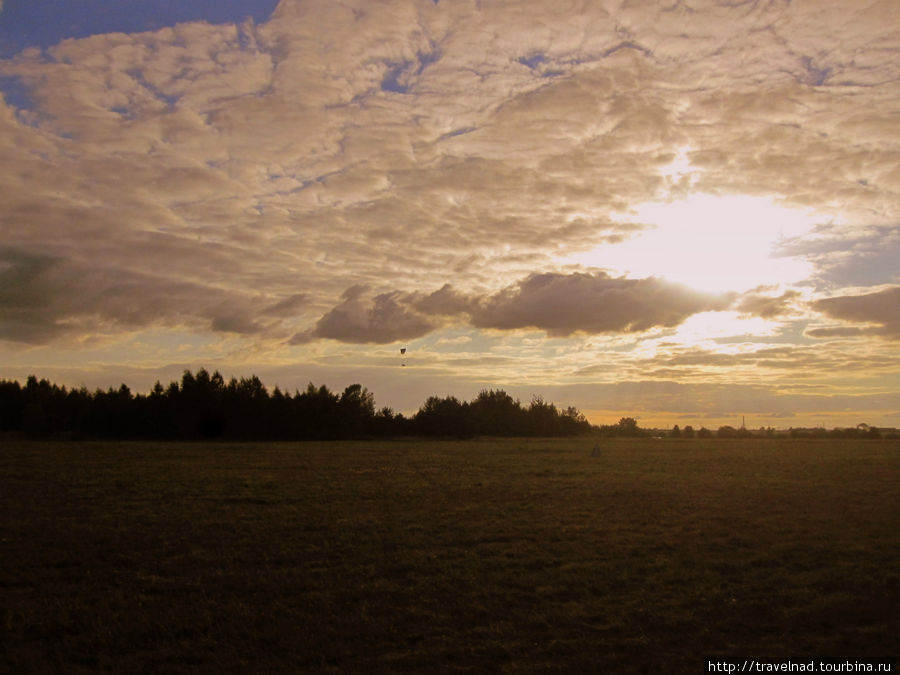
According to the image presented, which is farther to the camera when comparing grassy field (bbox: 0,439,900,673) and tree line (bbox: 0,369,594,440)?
tree line (bbox: 0,369,594,440)

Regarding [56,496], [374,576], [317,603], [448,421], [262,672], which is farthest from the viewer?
[448,421]

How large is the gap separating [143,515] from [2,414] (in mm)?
90986

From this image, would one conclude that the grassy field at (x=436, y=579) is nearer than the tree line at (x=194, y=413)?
Yes

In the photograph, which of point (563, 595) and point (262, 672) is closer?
point (262, 672)

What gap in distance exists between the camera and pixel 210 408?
285 ft

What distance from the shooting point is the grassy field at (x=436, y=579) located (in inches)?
350

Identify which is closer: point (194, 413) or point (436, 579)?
point (436, 579)

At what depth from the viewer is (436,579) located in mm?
12375

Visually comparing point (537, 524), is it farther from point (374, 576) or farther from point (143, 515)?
point (143, 515)

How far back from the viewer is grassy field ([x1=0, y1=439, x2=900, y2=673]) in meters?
8.89

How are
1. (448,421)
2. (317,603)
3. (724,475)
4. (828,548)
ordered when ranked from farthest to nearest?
(448,421) → (724,475) → (828,548) → (317,603)

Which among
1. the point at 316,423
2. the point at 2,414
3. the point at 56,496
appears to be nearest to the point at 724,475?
the point at 56,496

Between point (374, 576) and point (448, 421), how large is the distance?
9994 centimetres

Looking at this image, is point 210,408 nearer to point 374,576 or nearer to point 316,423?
point 316,423
